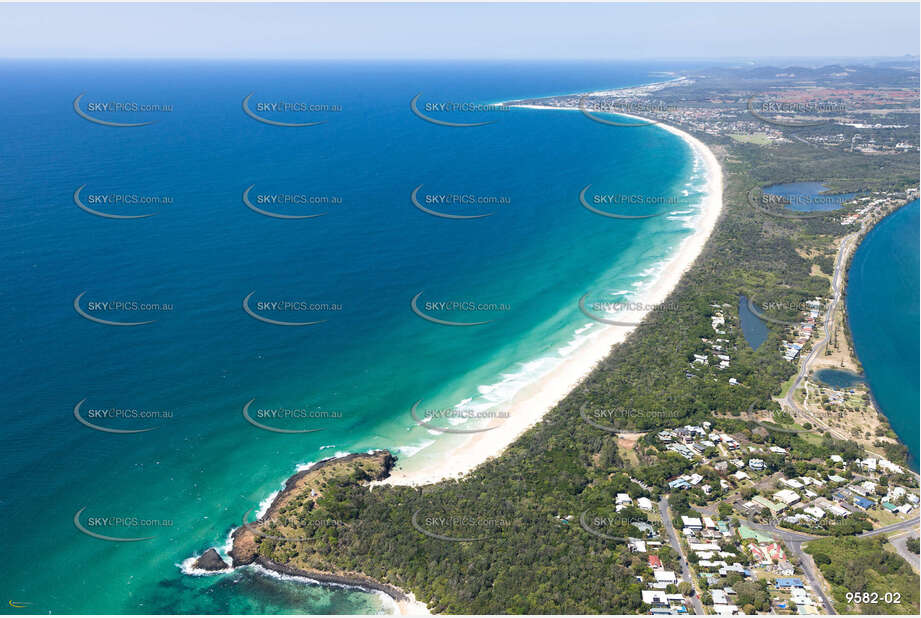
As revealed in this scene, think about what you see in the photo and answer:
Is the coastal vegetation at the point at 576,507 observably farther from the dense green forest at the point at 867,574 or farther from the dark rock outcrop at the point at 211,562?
the dark rock outcrop at the point at 211,562

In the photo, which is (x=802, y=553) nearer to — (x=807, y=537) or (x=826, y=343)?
(x=807, y=537)

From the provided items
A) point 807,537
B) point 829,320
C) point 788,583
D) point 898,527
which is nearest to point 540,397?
point 807,537

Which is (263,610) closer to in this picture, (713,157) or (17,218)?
(17,218)

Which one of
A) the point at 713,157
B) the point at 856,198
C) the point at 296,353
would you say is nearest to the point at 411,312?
the point at 296,353

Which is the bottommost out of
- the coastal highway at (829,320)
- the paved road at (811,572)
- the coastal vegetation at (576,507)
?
the paved road at (811,572)

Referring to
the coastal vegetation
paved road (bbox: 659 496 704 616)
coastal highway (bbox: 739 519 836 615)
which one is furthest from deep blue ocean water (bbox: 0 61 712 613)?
coastal highway (bbox: 739 519 836 615)

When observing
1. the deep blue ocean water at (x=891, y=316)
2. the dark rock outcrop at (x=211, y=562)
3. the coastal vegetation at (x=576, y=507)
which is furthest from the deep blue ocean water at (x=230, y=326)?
the deep blue ocean water at (x=891, y=316)
